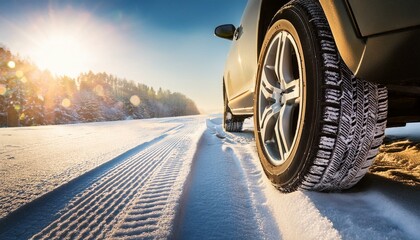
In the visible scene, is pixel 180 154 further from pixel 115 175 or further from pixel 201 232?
pixel 201 232

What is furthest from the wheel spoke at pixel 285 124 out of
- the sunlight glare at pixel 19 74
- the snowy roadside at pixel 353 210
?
the sunlight glare at pixel 19 74

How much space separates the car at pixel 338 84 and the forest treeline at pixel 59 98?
3503 centimetres

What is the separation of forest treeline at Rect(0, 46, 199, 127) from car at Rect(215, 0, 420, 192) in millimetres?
35030

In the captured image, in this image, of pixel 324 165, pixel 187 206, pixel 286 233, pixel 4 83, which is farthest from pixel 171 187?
pixel 4 83

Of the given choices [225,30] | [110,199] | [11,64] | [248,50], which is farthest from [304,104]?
[11,64]

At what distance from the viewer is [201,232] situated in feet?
3.03

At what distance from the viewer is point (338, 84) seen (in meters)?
0.97

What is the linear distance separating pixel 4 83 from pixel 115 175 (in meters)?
37.4

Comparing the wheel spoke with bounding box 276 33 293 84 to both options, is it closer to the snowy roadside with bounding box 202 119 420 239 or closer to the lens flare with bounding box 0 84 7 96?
the snowy roadside with bounding box 202 119 420 239

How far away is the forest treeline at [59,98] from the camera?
29.7m

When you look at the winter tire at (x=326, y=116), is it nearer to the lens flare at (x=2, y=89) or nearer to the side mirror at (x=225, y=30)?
the side mirror at (x=225, y=30)

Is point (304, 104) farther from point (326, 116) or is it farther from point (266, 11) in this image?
point (266, 11)

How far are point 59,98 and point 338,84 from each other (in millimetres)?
50013

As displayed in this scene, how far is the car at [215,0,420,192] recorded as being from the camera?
743 millimetres
